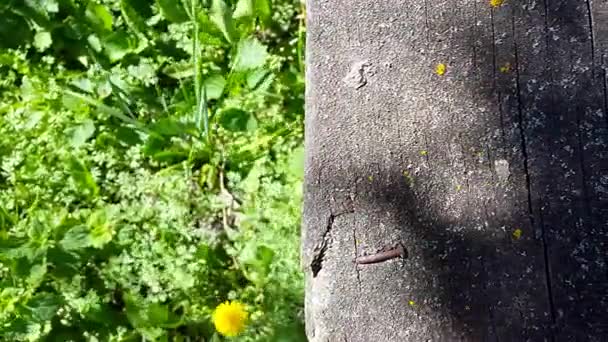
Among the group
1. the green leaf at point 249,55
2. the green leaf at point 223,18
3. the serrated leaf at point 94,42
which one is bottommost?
the green leaf at point 249,55

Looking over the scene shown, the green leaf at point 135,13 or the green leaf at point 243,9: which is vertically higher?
the green leaf at point 135,13

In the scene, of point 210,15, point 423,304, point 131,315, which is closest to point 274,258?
→ point 131,315

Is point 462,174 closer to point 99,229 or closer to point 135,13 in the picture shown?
point 99,229

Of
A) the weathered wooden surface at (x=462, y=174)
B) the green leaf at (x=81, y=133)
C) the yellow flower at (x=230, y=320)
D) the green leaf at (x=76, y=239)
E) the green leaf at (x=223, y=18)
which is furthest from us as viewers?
the green leaf at (x=81, y=133)

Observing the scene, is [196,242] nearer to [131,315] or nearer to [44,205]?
[131,315]

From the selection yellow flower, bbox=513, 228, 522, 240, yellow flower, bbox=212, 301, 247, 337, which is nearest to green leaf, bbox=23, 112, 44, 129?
yellow flower, bbox=212, 301, 247, 337

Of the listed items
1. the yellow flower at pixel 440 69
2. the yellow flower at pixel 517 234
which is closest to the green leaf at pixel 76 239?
the yellow flower at pixel 440 69

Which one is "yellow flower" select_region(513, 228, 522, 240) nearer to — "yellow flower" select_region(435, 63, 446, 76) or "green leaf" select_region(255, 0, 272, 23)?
"yellow flower" select_region(435, 63, 446, 76)

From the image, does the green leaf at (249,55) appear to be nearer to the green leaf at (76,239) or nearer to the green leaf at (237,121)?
the green leaf at (237,121)
